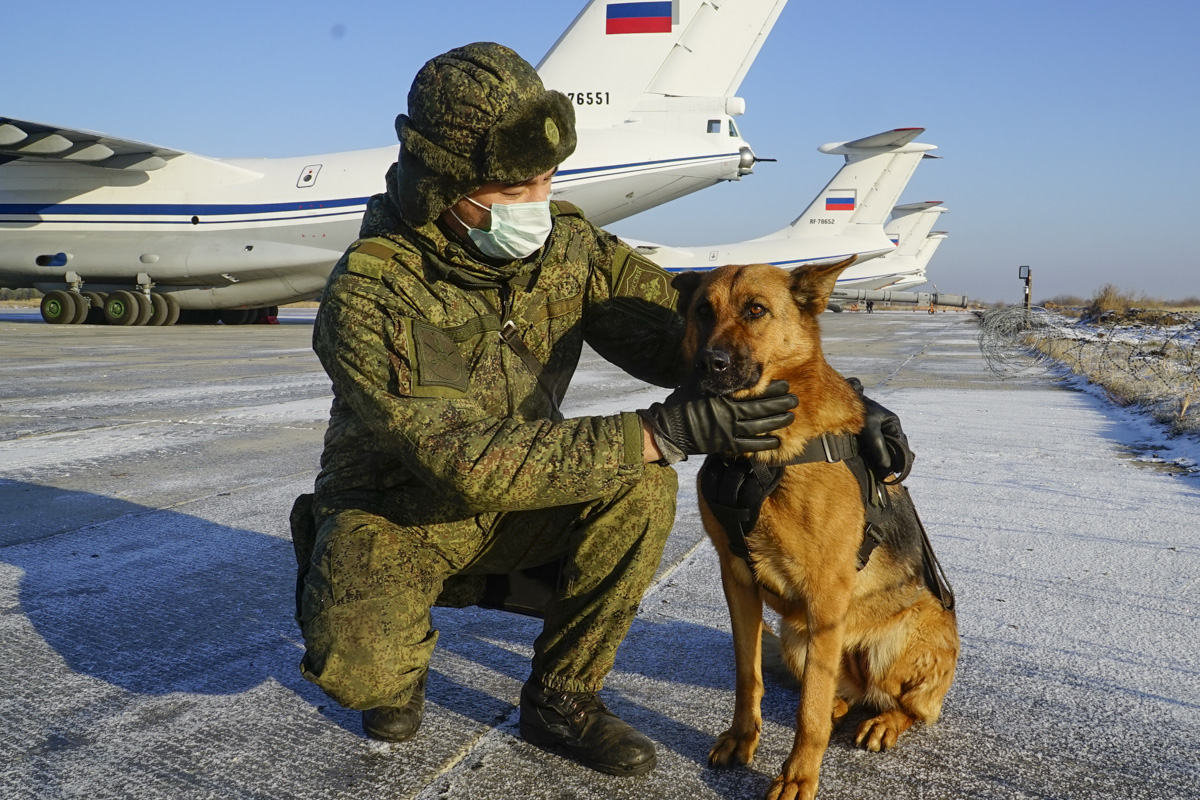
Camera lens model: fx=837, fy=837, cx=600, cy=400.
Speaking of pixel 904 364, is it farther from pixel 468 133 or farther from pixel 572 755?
pixel 572 755

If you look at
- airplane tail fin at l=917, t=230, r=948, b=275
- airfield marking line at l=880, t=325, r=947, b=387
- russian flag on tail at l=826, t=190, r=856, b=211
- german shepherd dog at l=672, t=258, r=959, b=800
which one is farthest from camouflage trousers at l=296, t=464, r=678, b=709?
airplane tail fin at l=917, t=230, r=948, b=275

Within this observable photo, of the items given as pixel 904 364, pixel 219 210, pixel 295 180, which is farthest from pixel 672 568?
pixel 219 210

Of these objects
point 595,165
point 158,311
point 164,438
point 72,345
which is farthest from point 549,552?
point 158,311

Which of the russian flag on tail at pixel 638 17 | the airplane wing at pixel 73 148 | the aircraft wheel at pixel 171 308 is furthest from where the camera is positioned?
the aircraft wheel at pixel 171 308

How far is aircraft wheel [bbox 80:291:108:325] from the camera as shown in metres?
19.5

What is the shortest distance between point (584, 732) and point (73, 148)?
19.8 m

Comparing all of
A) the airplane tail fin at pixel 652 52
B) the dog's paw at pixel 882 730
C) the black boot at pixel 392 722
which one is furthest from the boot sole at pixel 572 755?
the airplane tail fin at pixel 652 52

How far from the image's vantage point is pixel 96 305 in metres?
19.7

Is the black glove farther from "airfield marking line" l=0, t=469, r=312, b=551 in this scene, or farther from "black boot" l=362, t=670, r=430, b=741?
"airfield marking line" l=0, t=469, r=312, b=551

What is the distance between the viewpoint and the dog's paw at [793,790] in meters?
1.79

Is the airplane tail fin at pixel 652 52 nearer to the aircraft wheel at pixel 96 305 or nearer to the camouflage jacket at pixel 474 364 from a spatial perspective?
the aircraft wheel at pixel 96 305

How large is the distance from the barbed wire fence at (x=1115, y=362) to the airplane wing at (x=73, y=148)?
1702 cm

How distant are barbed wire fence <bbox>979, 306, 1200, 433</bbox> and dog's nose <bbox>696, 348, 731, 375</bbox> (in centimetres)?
532

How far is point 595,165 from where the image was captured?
17.4 metres
